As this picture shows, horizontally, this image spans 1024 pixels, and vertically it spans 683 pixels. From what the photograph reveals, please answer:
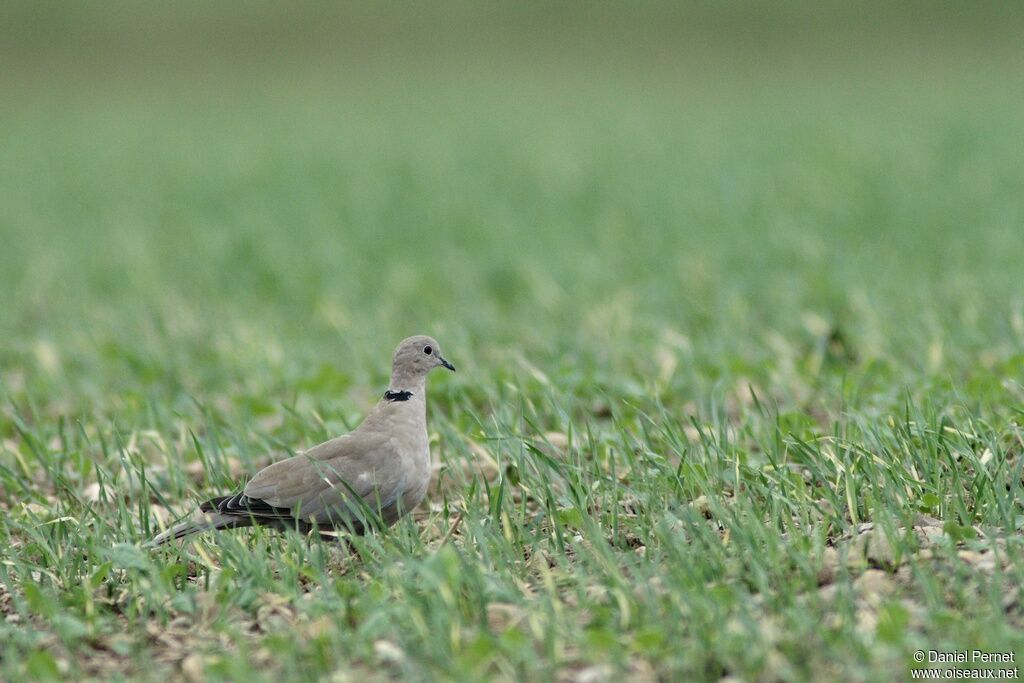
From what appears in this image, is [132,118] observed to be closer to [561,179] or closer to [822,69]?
[561,179]

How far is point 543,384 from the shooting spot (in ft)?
Result: 22.7

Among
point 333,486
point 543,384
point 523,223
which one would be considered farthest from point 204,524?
point 523,223

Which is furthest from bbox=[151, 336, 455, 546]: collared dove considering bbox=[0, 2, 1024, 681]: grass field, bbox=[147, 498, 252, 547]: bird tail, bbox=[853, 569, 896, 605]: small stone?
bbox=[853, 569, 896, 605]: small stone

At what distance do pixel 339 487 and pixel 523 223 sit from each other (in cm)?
994

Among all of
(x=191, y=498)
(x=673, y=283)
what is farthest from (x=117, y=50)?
(x=191, y=498)

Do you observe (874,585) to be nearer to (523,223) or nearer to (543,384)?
(543,384)

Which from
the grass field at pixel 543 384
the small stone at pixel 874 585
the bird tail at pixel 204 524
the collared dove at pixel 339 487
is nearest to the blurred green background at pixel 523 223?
the grass field at pixel 543 384

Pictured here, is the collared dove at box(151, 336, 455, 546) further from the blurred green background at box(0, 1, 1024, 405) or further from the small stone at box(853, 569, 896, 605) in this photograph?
the blurred green background at box(0, 1, 1024, 405)

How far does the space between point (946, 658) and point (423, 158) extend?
16810mm

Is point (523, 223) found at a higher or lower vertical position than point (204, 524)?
higher

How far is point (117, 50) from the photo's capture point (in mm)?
40094

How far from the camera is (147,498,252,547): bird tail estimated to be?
198 inches

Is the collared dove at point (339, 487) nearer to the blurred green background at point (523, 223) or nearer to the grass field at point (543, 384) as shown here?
the grass field at point (543, 384)

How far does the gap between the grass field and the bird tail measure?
8 cm
